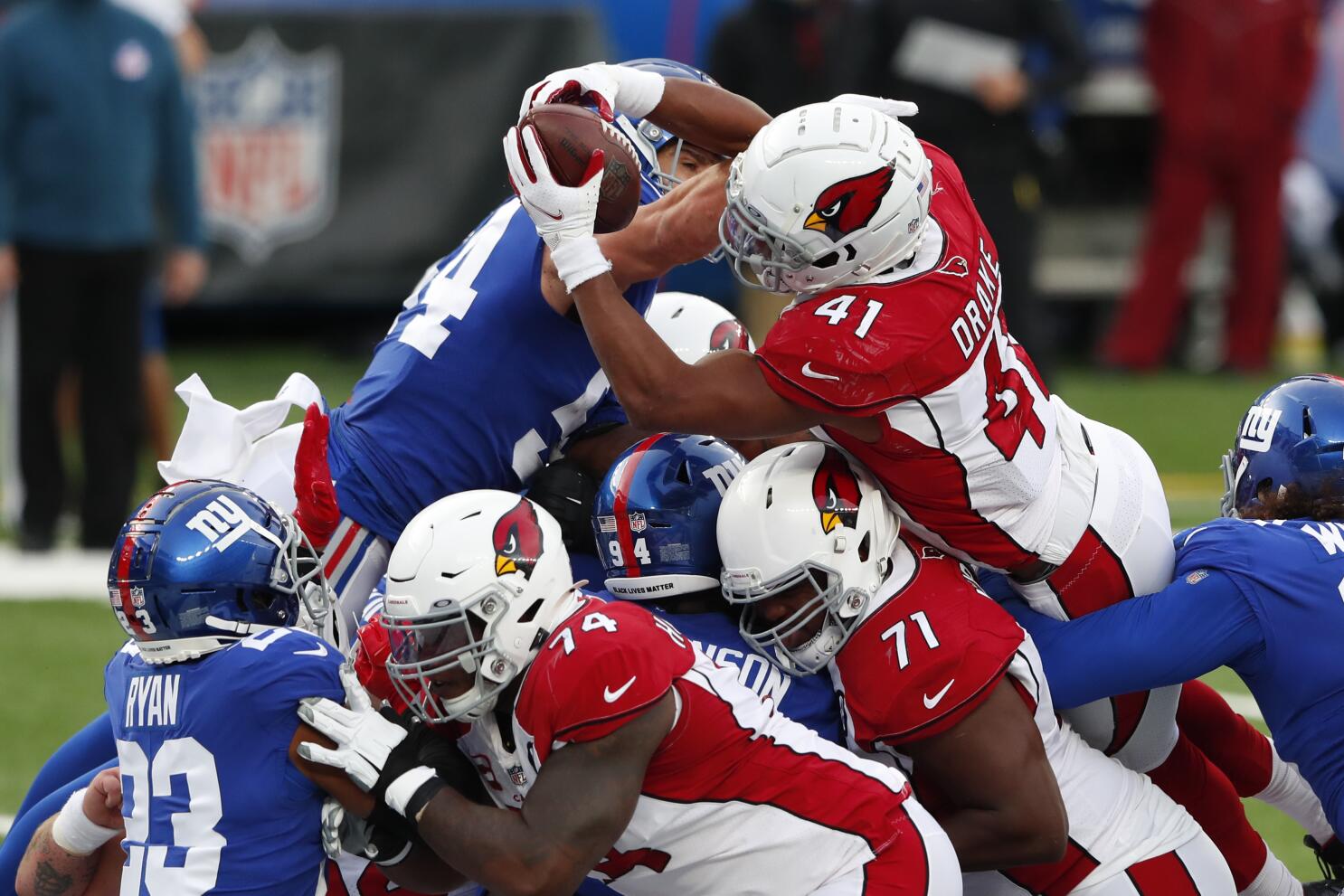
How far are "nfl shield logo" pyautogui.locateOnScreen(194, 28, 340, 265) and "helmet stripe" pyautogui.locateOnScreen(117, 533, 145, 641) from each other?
8.58m

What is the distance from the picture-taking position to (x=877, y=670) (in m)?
3.84

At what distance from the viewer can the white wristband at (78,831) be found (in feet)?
12.7

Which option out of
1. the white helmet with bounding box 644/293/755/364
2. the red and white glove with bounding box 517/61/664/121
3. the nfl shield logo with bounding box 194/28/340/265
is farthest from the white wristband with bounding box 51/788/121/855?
the nfl shield logo with bounding box 194/28/340/265

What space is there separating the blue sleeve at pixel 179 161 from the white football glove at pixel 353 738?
5780 mm

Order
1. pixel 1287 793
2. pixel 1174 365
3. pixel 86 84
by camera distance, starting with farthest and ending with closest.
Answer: pixel 1174 365
pixel 86 84
pixel 1287 793

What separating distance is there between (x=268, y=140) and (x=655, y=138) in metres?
7.79

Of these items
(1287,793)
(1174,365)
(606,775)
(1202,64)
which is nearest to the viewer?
(606,775)

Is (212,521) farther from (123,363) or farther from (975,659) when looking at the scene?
(123,363)

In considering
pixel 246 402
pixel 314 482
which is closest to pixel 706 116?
pixel 314 482

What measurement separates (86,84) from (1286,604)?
6.14 meters

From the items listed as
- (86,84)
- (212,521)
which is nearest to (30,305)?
(86,84)

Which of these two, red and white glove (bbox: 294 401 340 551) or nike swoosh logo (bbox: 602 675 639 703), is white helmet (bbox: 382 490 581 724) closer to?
nike swoosh logo (bbox: 602 675 639 703)

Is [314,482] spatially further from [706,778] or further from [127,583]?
[706,778]

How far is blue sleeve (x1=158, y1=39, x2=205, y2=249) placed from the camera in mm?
8703
